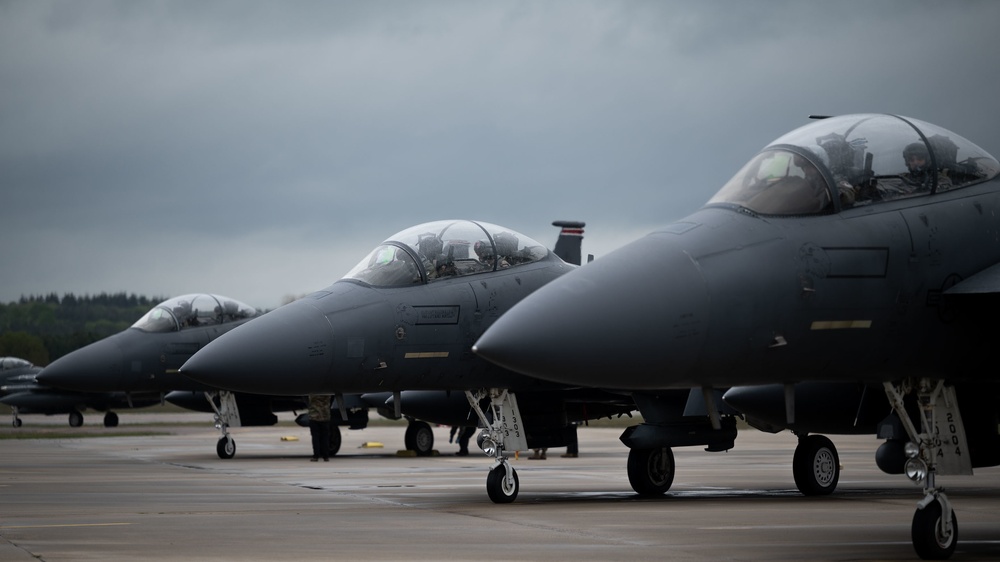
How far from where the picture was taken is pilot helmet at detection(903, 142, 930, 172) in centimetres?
973

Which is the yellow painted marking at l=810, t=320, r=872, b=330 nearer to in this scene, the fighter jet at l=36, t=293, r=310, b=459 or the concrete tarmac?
the concrete tarmac

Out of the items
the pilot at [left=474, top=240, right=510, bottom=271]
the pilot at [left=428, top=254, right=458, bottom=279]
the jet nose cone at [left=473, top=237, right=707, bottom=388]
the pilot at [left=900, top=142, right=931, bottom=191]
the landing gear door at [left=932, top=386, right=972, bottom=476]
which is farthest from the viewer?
the pilot at [left=474, top=240, right=510, bottom=271]

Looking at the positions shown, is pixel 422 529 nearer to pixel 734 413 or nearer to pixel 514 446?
pixel 514 446

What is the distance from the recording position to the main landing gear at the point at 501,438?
14969 mm

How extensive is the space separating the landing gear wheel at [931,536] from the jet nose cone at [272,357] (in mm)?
7337

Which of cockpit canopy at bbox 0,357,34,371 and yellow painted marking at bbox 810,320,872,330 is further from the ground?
cockpit canopy at bbox 0,357,34,371

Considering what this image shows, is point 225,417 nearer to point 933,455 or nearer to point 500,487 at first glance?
point 500,487

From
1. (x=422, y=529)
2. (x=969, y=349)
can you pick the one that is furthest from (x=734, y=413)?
(x=969, y=349)

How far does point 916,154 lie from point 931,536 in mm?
2928

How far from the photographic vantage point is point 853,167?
947cm

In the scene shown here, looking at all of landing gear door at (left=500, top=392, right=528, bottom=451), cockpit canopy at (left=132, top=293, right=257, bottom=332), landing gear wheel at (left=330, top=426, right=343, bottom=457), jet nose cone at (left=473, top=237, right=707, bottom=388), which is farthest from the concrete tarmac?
cockpit canopy at (left=132, top=293, right=257, bottom=332)

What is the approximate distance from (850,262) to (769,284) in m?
0.79

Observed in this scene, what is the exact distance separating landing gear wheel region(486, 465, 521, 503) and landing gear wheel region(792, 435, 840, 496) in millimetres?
3822

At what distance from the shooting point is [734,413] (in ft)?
53.8
